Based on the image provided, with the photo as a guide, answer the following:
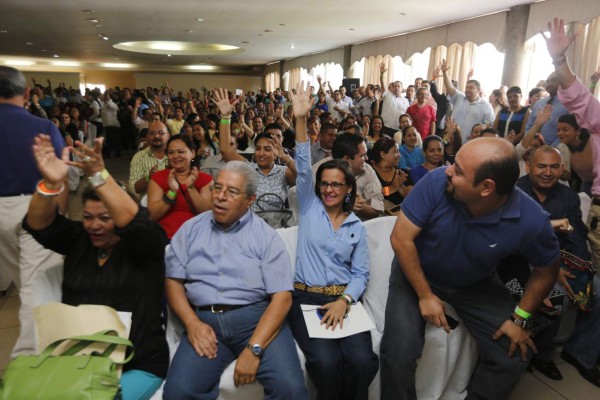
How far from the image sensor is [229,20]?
29.3ft

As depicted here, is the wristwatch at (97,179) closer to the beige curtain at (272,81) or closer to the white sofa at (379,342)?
the white sofa at (379,342)

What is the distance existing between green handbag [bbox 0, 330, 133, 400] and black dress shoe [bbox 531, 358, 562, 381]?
219 cm

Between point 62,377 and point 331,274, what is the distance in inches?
45.7

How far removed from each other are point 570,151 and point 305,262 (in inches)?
90.8

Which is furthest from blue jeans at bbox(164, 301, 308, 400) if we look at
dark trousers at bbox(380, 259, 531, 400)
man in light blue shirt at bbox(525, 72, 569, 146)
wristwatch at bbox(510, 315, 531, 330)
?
man in light blue shirt at bbox(525, 72, 569, 146)

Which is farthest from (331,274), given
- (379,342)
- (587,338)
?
(587,338)

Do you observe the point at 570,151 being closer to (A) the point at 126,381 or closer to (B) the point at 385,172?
(B) the point at 385,172

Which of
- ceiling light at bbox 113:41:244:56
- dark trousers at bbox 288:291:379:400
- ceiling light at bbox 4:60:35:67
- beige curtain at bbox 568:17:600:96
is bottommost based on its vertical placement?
dark trousers at bbox 288:291:379:400

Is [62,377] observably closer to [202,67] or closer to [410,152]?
[410,152]

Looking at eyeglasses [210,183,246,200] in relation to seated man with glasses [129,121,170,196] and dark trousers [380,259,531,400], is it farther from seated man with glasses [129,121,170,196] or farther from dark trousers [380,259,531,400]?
seated man with glasses [129,121,170,196]

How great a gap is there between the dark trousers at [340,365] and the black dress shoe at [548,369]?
3.84 feet

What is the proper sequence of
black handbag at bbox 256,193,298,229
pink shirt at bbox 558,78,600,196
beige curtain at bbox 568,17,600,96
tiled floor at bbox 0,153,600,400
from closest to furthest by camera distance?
1. tiled floor at bbox 0,153,600,400
2. pink shirt at bbox 558,78,600,196
3. black handbag at bbox 256,193,298,229
4. beige curtain at bbox 568,17,600,96

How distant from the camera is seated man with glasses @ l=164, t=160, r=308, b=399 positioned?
1.60 metres

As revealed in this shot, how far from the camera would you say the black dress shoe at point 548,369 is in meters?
2.26
